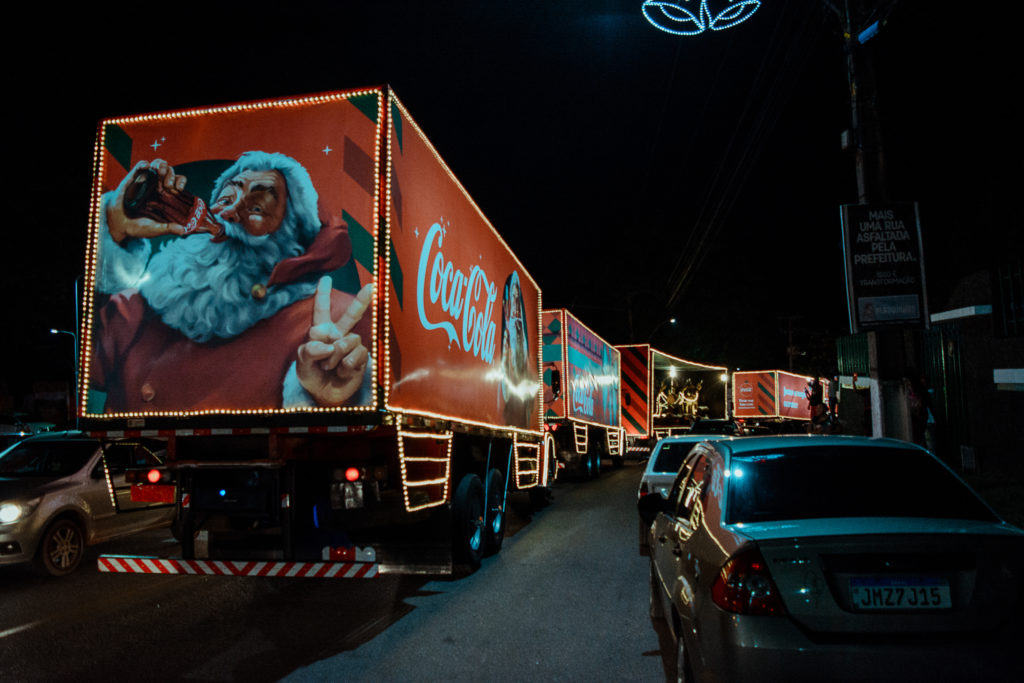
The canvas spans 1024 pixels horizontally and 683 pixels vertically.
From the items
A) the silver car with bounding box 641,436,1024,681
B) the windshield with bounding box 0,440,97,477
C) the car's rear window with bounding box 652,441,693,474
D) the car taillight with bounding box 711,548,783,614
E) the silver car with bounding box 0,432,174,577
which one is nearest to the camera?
the silver car with bounding box 641,436,1024,681

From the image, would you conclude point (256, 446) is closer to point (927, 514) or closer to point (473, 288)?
point (473, 288)

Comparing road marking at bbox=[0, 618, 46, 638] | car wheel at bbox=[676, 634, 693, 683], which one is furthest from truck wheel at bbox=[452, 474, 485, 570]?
car wheel at bbox=[676, 634, 693, 683]

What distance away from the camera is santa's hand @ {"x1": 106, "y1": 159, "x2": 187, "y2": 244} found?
663cm

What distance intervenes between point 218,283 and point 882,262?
9267 millimetres

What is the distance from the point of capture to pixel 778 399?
39219 mm

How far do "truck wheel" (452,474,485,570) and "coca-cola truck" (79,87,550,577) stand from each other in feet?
2.90

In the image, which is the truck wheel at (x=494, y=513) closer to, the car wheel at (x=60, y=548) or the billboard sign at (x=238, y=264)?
the billboard sign at (x=238, y=264)

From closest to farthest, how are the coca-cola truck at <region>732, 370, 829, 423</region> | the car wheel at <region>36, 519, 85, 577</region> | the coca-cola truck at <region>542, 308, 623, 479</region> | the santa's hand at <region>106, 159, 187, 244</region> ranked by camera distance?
the santa's hand at <region>106, 159, 187, 244</region>, the car wheel at <region>36, 519, 85, 577</region>, the coca-cola truck at <region>542, 308, 623, 479</region>, the coca-cola truck at <region>732, 370, 829, 423</region>

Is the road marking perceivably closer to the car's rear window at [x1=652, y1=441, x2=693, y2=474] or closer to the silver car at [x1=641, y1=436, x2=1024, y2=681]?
the silver car at [x1=641, y1=436, x2=1024, y2=681]

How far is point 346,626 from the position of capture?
6438mm

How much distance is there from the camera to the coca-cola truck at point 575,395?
53.6 feet

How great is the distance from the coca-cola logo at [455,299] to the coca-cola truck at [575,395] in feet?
15.2

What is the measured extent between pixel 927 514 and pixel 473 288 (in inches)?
244

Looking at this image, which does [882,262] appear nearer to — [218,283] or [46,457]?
[218,283]
